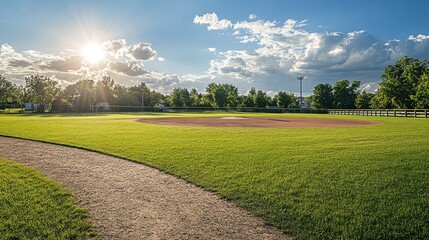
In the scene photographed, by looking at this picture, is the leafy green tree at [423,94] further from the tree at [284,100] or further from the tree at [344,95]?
the tree at [284,100]

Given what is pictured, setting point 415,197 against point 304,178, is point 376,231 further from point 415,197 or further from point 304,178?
point 304,178

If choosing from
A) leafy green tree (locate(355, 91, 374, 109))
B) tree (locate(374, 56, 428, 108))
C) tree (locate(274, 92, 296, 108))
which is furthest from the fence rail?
→ tree (locate(274, 92, 296, 108))

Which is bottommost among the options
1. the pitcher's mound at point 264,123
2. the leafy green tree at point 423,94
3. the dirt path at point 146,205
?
the dirt path at point 146,205

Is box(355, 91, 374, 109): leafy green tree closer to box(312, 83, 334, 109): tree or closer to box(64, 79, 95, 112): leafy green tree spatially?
box(312, 83, 334, 109): tree

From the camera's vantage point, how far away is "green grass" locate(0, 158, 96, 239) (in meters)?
4.24

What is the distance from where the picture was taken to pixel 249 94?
10300 centimetres

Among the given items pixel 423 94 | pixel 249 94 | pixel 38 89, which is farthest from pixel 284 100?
pixel 38 89

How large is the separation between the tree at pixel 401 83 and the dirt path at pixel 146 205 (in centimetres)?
6082

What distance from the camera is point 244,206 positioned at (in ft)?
17.5

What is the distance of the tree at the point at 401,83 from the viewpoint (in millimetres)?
56969

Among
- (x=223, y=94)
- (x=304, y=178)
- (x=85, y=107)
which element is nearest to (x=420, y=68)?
(x=223, y=94)

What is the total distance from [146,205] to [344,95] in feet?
288

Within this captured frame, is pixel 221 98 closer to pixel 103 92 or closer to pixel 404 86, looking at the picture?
pixel 103 92

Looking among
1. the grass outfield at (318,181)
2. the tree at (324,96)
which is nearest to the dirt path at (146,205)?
the grass outfield at (318,181)
